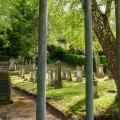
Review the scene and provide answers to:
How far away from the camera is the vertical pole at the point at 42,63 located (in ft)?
7.55

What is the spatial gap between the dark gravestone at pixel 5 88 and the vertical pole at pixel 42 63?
12.0 meters

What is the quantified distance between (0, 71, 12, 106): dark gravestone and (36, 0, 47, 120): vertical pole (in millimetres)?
12033

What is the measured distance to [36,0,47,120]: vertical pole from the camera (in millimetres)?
2301

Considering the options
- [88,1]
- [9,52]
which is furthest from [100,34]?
[9,52]

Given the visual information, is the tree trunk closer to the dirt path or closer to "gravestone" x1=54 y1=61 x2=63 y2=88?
the dirt path

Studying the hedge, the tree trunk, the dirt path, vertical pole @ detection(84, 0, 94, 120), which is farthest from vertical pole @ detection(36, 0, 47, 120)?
the hedge

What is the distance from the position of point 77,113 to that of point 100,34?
2335mm

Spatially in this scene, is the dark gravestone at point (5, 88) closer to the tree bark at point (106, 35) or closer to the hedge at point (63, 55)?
the tree bark at point (106, 35)

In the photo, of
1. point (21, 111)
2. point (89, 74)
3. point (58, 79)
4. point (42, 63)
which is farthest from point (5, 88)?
point (42, 63)

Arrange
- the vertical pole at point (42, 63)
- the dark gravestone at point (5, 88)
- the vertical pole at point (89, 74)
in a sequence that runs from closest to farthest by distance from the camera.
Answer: the vertical pole at point (42, 63) < the vertical pole at point (89, 74) < the dark gravestone at point (5, 88)

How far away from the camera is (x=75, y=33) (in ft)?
70.6

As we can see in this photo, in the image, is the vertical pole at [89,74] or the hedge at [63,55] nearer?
the vertical pole at [89,74]

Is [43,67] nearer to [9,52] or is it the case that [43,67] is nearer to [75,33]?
[75,33]

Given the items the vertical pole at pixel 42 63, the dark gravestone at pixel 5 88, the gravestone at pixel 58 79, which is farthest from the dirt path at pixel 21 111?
the vertical pole at pixel 42 63
